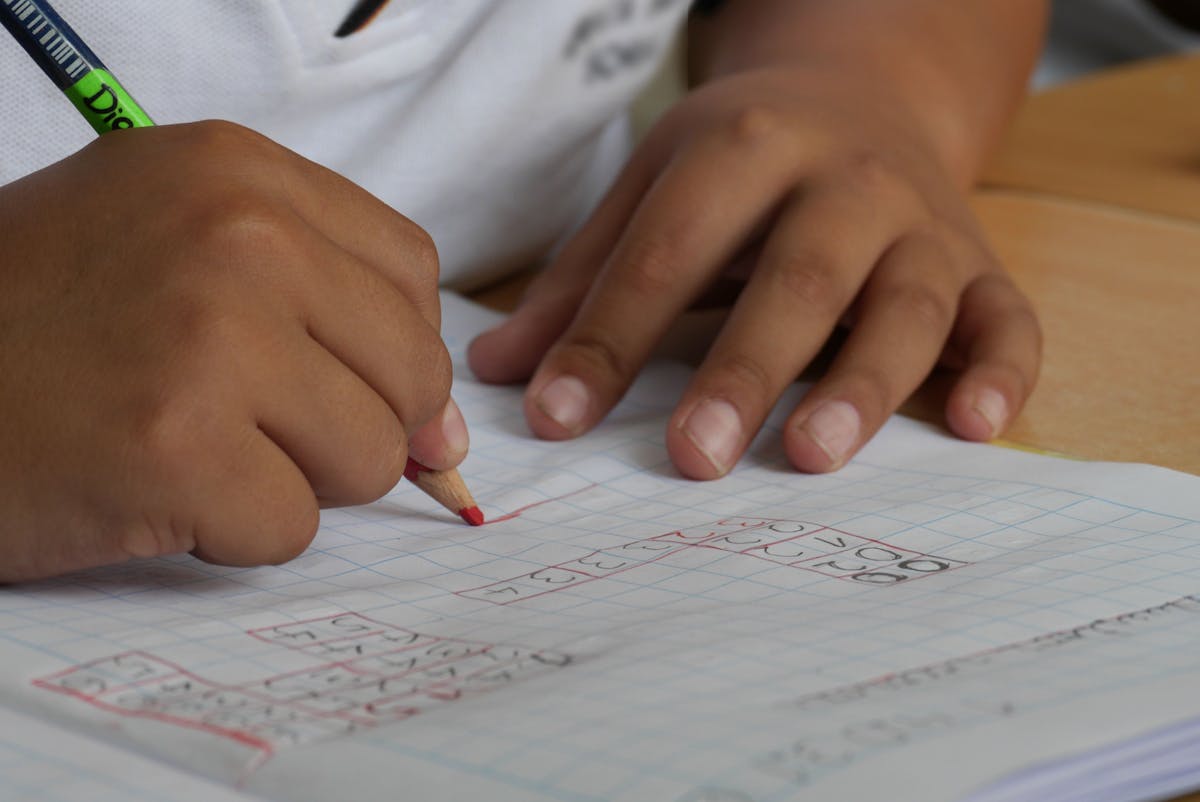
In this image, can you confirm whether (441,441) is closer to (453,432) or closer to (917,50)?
(453,432)

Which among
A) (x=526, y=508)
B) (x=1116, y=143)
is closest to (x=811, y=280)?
(x=526, y=508)

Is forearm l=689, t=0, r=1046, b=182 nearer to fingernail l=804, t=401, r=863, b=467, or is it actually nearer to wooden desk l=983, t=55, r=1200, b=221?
wooden desk l=983, t=55, r=1200, b=221

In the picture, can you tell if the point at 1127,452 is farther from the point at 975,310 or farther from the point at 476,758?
the point at 476,758

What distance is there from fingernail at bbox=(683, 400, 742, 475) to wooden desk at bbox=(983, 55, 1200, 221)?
38 centimetres

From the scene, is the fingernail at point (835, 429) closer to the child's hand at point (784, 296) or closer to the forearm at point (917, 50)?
the child's hand at point (784, 296)

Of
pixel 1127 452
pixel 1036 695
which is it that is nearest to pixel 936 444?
pixel 1127 452

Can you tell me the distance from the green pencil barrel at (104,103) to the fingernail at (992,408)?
29 centimetres

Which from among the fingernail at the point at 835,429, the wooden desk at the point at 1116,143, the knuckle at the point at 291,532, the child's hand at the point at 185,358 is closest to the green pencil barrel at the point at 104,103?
the child's hand at the point at 185,358

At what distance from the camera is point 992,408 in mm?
455

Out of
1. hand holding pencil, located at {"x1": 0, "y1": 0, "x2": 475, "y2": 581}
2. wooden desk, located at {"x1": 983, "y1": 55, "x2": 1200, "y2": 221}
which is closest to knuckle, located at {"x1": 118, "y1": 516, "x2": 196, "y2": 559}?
hand holding pencil, located at {"x1": 0, "y1": 0, "x2": 475, "y2": 581}

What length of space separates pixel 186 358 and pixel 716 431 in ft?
0.61

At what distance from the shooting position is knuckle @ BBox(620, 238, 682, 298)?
19.7 inches

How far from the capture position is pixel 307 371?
13.1 inches

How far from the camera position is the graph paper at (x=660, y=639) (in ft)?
0.80
